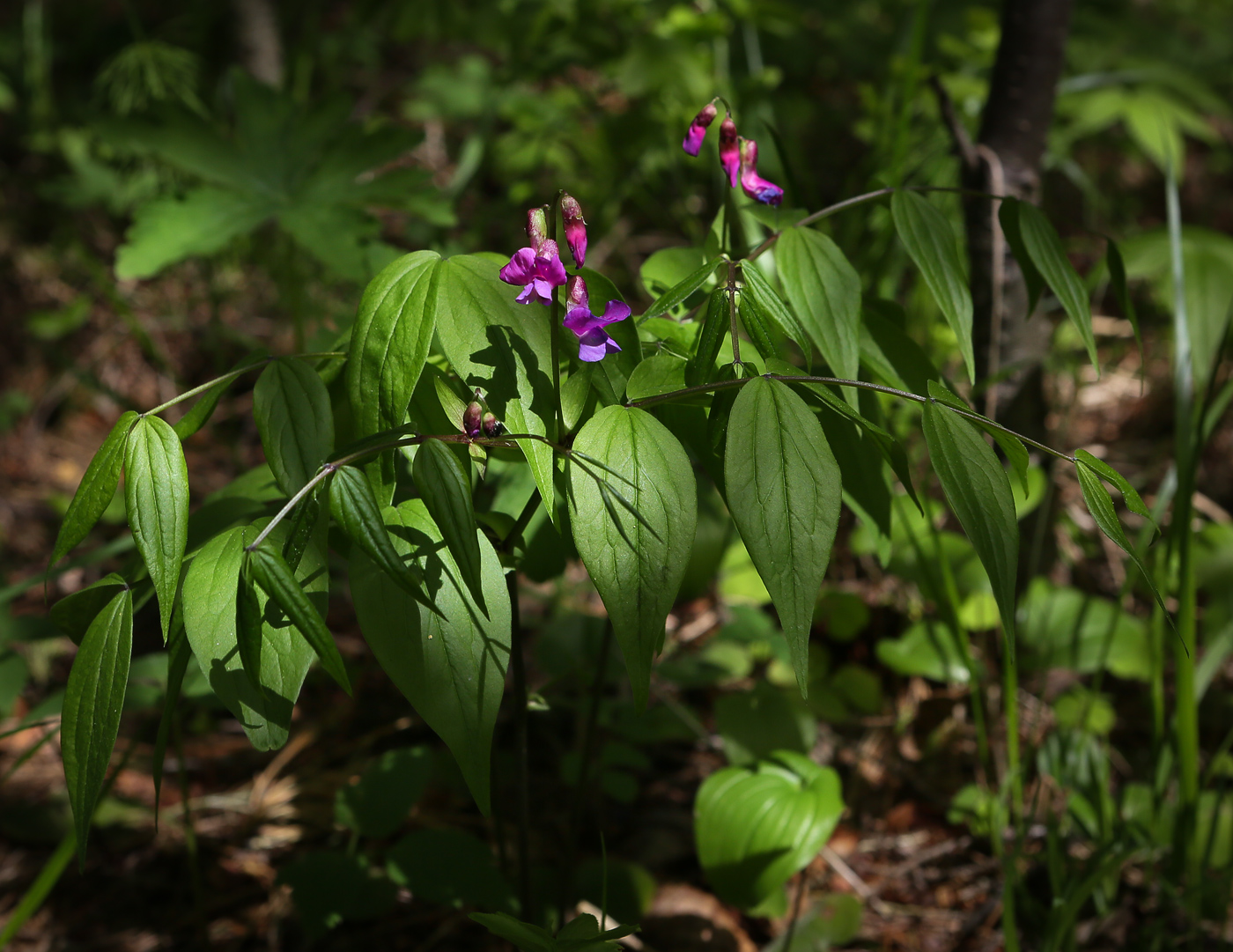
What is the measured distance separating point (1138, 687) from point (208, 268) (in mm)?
2784

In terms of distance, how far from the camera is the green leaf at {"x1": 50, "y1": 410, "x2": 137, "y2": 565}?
2.31 feet

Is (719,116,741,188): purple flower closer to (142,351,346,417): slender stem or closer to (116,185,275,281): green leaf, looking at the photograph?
(142,351,346,417): slender stem

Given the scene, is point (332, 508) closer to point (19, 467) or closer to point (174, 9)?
point (19, 467)

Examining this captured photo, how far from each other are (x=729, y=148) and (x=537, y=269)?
0.99ft

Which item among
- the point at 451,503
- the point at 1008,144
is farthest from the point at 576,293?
the point at 1008,144

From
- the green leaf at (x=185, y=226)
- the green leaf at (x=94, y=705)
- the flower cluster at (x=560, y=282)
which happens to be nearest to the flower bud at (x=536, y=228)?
the flower cluster at (x=560, y=282)

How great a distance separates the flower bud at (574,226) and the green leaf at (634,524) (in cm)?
17

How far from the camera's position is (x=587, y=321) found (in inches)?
29.4

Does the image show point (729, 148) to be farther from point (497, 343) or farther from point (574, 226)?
point (497, 343)

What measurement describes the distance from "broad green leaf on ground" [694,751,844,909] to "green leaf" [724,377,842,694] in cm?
63

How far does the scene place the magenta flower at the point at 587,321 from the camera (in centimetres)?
74

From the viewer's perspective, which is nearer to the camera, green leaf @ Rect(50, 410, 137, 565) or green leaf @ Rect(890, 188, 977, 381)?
green leaf @ Rect(50, 410, 137, 565)

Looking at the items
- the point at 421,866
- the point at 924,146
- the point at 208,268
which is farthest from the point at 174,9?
the point at 421,866

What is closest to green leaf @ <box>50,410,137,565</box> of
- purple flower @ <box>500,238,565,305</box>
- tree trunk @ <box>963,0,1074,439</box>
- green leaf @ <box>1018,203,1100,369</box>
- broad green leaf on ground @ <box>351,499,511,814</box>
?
broad green leaf on ground @ <box>351,499,511,814</box>
